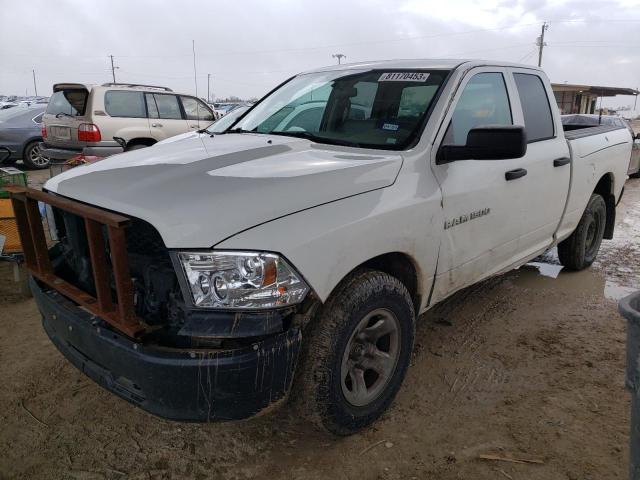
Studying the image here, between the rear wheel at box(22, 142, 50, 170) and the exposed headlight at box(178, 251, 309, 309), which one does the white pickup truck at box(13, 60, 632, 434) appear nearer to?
the exposed headlight at box(178, 251, 309, 309)

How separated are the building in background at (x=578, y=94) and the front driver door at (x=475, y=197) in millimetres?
29752

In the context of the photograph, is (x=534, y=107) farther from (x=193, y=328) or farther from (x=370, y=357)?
(x=193, y=328)

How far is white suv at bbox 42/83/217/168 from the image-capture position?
8.90m

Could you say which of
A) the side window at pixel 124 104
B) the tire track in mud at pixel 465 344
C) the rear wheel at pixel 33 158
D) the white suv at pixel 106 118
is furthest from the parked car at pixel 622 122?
the rear wheel at pixel 33 158

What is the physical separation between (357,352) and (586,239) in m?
3.51

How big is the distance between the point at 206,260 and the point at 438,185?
1.36 metres

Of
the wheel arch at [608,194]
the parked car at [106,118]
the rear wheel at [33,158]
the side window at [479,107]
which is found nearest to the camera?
the side window at [479,107]

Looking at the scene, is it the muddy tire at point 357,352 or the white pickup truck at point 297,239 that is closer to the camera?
the white pickup truck at point 297,239

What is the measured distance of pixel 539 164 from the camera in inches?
141

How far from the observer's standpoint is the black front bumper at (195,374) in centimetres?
190

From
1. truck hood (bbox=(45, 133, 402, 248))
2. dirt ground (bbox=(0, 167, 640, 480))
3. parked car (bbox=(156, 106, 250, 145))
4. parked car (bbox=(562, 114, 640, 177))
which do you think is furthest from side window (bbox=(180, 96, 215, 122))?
truck hood (bbox=(45, 133, 402, 248))

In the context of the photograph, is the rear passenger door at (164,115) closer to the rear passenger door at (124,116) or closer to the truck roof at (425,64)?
the rear passenger door at (124,116)

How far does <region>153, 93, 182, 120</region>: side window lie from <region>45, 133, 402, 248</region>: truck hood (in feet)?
24.7

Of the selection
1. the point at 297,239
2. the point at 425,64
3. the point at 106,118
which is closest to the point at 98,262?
the point at 297,239
